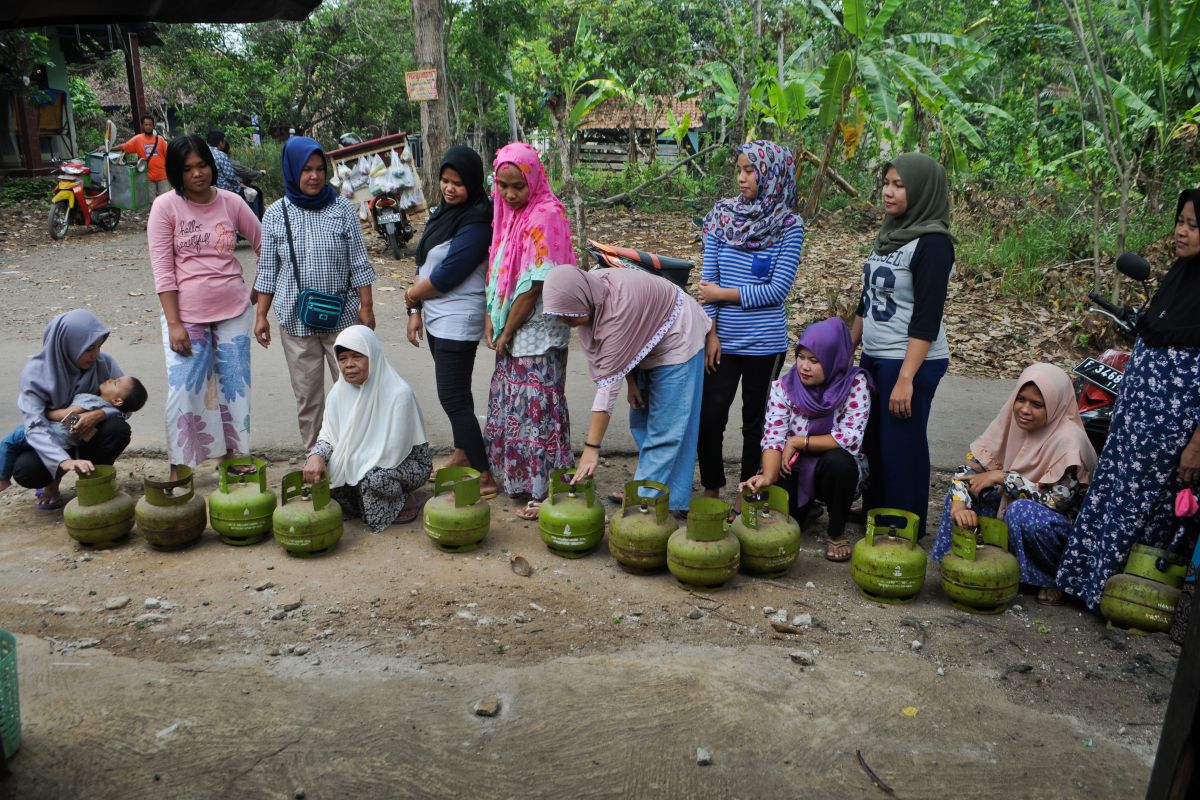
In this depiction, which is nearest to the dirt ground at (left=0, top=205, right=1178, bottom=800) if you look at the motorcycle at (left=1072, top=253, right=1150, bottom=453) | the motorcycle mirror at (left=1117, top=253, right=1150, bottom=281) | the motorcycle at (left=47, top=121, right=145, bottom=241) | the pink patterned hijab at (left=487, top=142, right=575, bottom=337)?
the motorcycle at (left=1072, top=253, right=1150, bottom=453)

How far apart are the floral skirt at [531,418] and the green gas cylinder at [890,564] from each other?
5.01ft

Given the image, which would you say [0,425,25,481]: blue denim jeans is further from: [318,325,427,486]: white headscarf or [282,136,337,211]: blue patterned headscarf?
[282,136,337,211]: blue patterned headscarf

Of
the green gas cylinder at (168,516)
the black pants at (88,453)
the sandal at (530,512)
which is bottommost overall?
the sandal at (530,512)

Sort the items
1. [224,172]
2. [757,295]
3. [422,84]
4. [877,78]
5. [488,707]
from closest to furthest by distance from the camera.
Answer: [488,707] → [757,295] → [877,78] → [224,172] → [422,84]

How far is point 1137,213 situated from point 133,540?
9.23 metres

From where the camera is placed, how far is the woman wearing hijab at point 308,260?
15.5 feet

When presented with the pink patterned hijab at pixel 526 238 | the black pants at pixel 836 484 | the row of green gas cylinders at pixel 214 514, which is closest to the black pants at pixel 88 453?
the row of green gas cylinders at pixel 214 514

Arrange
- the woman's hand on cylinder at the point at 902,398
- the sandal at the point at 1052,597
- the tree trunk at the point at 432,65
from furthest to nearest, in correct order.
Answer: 1. the tree trunk at the point at 432,65
2. the woman's hand on cylinder at the point at 902,398
3. the sandal at the point at 1052,597

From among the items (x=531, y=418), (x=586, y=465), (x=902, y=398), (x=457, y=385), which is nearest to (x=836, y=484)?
(x=902, y=398)

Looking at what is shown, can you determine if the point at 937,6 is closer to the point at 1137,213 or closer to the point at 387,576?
the point at 1137,213

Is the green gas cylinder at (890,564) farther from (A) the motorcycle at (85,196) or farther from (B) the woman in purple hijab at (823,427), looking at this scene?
(A) the motorcycle at (85,196)

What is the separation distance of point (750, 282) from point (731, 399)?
0.56 meters

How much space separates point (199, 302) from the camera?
468 centimetres

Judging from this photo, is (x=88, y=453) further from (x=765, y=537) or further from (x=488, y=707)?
(x=765, y=537)
